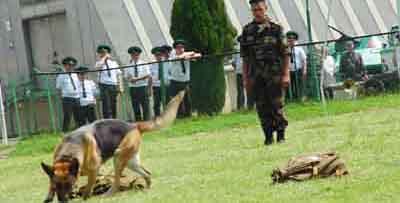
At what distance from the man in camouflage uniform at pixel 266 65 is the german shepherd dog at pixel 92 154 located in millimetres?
3271

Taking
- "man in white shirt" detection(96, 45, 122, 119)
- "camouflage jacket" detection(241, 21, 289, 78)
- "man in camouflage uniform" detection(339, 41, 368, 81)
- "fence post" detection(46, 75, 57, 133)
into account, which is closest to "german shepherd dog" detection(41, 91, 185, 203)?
"camouflage jacket" detection(241, 21, 289, 78)

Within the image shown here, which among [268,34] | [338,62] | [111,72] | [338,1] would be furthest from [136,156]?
[338,1]

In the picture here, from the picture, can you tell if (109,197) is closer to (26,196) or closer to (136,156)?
(136,156)

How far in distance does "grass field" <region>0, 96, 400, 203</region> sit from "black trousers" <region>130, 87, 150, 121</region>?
3.79 ft

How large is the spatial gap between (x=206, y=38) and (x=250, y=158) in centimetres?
1238

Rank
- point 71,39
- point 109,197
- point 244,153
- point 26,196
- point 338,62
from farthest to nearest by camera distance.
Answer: point 71,39 → point 338,62 → point 244,153 → point 26,196 → point 109,197

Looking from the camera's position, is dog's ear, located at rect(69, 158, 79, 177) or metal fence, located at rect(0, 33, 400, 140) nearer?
dog's ear, located at rect(69, 158, 79, 177)

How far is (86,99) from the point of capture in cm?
2230

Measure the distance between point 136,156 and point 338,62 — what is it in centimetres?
1347

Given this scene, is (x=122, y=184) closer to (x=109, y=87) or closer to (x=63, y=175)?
(x=63, y=175)

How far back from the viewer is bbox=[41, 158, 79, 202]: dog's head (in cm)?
1010

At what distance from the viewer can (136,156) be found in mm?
11297

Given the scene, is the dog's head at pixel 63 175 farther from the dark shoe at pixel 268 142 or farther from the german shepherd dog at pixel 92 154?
the dark shoe at pixel 268 142

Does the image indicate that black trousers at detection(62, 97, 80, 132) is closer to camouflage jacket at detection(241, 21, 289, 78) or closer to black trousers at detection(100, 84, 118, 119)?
black trousers at detection(100, 84, 118, 119)
